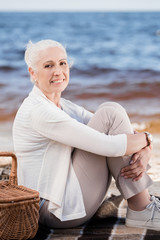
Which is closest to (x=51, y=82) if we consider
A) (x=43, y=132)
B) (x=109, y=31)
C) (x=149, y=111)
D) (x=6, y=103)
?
(x=43, y=132)

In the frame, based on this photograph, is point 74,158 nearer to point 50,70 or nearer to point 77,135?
point 77,135

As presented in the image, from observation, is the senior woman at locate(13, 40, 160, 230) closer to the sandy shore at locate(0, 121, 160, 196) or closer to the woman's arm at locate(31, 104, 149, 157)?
the woman's arm at locate(31, 104, 149, 157)

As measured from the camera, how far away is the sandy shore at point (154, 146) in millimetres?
3383

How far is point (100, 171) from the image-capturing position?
2271mm

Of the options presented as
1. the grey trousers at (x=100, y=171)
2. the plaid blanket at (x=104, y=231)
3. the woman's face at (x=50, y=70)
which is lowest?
the plaid blanket at (x=104, y=231)

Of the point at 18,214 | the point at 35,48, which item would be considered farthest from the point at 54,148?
the point at 35,48

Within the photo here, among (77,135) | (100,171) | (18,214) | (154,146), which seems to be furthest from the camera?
(154,146)

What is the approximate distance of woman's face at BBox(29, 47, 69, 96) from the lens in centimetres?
238

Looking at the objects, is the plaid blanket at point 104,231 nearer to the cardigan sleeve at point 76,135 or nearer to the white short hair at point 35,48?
the cardigan sleeve at point 76,135

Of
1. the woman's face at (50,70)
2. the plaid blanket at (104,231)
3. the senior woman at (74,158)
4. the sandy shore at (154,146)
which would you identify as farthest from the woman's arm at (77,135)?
the sandy shore at (154,146)

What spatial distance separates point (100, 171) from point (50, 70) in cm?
61

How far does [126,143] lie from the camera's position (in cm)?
220

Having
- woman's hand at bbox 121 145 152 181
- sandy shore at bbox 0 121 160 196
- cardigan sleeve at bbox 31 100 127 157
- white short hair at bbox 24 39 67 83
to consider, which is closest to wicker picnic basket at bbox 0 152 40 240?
cardigan sleeve at bbox 31 100 127 157

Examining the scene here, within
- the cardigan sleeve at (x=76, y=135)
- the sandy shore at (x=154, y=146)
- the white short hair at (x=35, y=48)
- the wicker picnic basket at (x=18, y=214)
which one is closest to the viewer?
the wicker picnic basket at (x=18, y=214)
